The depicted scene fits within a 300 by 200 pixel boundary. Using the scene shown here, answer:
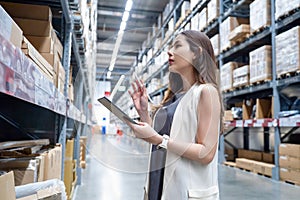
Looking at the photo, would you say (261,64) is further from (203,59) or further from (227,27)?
(203,59)

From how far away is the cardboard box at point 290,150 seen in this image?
11.7 ft

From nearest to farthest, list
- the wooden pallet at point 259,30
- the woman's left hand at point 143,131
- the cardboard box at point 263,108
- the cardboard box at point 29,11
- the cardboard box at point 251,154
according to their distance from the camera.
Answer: the woman's left hand at point 143,131 → the cardboard box at point 29,11 → the wooden pallet at point 259,30 → the cardboard box at point 263,108 → the cardboard box at point 251,154

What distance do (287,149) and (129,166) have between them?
312 cm

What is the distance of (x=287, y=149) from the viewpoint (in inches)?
146

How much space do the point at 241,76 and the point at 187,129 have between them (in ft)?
12.8

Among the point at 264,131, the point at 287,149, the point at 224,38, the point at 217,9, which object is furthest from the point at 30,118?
the point at 264,131

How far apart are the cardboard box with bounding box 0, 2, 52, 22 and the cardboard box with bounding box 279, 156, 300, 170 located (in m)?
3.18

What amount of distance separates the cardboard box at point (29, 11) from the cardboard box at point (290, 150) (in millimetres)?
3144

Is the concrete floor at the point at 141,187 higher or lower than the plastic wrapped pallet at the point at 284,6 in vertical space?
lower

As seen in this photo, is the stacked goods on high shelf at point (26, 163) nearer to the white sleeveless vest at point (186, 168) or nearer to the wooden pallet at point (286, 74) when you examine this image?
the white sleeveless vest at point (186, 168)

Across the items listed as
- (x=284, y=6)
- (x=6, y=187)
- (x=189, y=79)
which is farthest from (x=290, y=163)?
(x=6, y=187)

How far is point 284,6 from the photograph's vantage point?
12.1 feet

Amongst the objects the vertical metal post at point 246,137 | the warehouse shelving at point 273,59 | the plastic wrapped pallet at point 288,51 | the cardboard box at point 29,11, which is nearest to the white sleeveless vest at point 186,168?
the cardboard box at point 29,11

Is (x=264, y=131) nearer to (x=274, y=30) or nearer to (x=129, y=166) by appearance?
(x=274, y=30)
